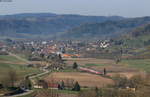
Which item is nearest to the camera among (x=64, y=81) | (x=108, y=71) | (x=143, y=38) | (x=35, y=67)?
(x=64, y=81)

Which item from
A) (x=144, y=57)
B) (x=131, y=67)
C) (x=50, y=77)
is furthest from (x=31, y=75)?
(x=144, y=57)

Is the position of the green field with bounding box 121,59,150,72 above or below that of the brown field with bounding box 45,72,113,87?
above

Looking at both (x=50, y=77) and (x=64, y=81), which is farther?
(x=50, y=77)

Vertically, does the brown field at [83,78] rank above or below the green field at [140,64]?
below

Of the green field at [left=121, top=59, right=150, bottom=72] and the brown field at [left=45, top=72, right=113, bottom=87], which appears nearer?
the brown field at [left=45, top=72, right=113, bottom=87]

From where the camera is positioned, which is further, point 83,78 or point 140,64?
Result: point 140,64

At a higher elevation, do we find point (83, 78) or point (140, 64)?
point (140, 64)

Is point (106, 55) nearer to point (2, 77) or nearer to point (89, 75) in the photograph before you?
point (89, 75)

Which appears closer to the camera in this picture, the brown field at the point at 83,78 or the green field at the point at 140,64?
the brown field at the point at 83,78
